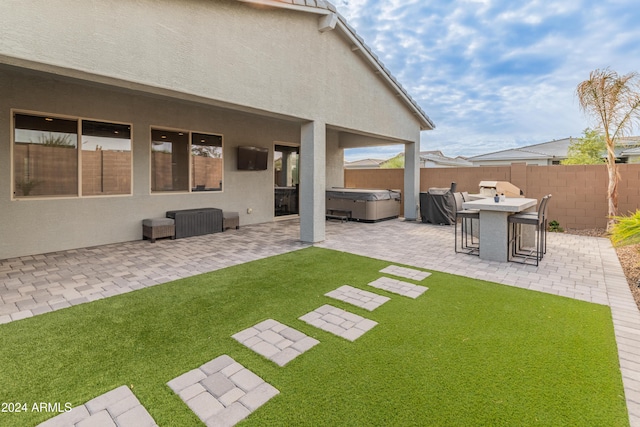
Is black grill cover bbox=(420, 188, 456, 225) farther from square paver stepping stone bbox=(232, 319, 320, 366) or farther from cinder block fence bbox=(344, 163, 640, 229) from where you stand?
square paver stepping stone bbox=(232, 319, 320, 366)

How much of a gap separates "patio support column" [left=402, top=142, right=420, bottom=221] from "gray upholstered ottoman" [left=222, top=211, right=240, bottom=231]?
576 centimetres

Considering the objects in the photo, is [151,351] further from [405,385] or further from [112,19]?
[112,19]

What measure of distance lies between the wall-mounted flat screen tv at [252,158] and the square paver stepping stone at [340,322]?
258 inches

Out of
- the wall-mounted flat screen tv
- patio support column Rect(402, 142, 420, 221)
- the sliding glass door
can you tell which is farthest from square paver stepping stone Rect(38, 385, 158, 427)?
patio support column Rect(402, 142, 420, 221)

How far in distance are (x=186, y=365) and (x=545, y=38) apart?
17936 mm

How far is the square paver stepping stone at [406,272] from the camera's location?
15.2ft

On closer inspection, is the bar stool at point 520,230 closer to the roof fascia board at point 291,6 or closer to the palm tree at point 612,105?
the palm tree at point 612,105

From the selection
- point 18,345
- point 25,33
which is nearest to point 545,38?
point 25,33

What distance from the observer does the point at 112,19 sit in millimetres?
3836

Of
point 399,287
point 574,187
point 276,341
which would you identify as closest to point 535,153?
point 574,187

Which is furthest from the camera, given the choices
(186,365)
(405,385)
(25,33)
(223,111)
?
(223,111)

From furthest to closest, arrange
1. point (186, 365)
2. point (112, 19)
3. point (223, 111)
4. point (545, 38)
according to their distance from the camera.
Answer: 1. point (545, 38)
2. point (223, 111)
3. point (112, 19)
4. point (186, 365)

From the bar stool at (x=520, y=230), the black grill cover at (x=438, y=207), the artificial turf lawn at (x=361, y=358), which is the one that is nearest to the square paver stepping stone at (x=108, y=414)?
the artificial turf lawn at (x=361, y=358)

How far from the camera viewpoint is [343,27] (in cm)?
732
